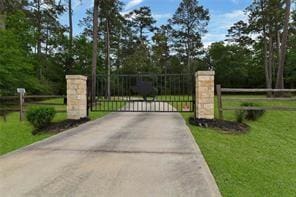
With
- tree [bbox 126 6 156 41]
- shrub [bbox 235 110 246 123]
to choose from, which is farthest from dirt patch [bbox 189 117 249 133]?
tree [bbox 126 6 156 41]

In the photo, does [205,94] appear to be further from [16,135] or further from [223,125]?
[16,135]

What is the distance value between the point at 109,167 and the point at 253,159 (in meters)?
2.88

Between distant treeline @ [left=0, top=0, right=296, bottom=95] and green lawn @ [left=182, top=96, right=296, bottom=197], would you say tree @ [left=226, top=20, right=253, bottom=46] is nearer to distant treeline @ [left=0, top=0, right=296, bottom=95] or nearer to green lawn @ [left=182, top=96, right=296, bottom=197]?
distant treeline @ [left=0, top=0, right=296, bottom=95]

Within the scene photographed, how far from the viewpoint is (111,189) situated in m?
4.52

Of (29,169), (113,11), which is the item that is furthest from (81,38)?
(29,169)

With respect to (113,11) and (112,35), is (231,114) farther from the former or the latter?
(112,35)

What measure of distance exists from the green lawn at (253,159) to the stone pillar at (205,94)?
92cm

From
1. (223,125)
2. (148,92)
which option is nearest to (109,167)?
(223,125)

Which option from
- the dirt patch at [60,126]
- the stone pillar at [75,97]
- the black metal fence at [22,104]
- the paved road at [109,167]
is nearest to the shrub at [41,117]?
the dirt patch at [60,126]

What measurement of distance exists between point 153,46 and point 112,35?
628cm

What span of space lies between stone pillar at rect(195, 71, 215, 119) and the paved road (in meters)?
2.43

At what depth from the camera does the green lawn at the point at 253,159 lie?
5156 mm

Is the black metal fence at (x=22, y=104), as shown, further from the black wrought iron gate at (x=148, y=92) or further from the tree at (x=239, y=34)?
the tree at (x=239, y=34)

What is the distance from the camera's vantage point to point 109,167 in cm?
561
